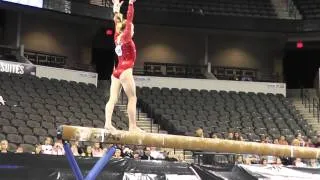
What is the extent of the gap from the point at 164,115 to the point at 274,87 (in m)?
6.59

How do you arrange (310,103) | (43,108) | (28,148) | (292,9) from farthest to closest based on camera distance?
(292,9), (310,103), (43,108), (28,148)

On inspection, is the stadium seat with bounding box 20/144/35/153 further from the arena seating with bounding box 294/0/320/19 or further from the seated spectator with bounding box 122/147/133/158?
the arena seating with bounding box 294/0/320/19

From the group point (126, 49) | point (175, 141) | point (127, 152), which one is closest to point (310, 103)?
point (127, 152)

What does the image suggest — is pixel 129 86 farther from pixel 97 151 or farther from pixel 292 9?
pixel 292 9

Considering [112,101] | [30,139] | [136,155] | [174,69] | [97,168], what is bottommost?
[136,155]

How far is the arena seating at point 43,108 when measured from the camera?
12352mm

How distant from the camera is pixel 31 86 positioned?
52.2 feet

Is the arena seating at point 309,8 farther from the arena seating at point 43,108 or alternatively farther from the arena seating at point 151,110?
the arena seating at point 43,108

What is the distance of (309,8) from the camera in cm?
2216

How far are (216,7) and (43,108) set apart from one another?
1046 centimetres

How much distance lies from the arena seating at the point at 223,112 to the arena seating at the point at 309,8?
155 inches

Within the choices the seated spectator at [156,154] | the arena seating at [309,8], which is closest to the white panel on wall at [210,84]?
the arena seating at [309,8]

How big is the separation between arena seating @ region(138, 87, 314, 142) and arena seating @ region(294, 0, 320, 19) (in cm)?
393

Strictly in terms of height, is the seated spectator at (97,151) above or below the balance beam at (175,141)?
below
